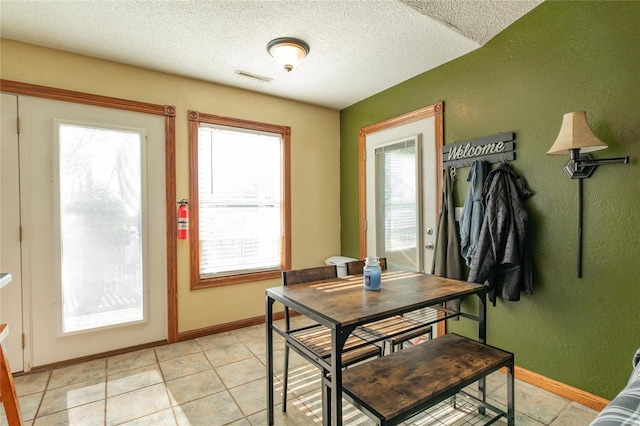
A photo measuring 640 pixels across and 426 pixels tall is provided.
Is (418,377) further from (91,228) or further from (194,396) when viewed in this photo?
(91,228)

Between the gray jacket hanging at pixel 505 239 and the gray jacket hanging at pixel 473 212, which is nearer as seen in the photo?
the gray jacket hanging at pixel 505 239

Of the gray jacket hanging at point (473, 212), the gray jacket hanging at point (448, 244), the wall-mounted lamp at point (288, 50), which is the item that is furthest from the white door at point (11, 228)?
the gray jacket hanging at point (473, 212)

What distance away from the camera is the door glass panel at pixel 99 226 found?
260 centimetres

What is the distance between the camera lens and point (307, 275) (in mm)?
2053

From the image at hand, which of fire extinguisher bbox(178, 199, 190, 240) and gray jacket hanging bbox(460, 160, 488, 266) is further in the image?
fire extinguisher bbox(178, 199, 190, 240)

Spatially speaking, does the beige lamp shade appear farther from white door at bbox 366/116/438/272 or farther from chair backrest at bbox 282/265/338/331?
chair backrest at bbox 282/265/338/331

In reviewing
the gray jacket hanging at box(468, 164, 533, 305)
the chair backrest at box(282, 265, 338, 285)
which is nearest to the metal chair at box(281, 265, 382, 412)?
the chair backrest at box(282, 265, 338, 285)

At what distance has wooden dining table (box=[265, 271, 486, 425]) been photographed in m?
1.33

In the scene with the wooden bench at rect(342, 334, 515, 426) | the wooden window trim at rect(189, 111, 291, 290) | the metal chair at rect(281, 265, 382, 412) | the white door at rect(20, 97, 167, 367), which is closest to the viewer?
the wooden bench at rect(342, 334, 515, 426)

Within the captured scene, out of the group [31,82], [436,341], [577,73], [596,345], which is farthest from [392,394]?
[31,82]

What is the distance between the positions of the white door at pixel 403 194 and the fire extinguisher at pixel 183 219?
1921 millimetres

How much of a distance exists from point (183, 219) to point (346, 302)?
206 centimetres

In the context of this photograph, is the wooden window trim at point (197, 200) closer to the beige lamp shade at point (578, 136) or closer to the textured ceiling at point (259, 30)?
the textured ceiling at point (259, 30)

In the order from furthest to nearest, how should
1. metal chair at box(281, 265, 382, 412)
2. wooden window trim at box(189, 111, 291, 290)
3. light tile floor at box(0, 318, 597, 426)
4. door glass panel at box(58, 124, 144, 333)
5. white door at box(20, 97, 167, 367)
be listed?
wooden window trim at box(189, 111, 291, 290) → door glass panel at box(58, 124, 144, 333) → white door at box(20, 97, 167, 367) → light tile floor at box(0, 318, 597, 426) → metal chair at box(281, 265, 382, 412)
